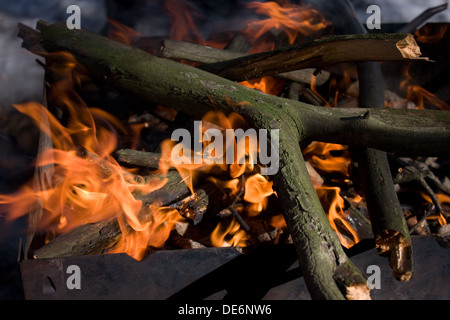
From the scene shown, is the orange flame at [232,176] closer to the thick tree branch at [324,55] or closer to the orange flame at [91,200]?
the orange flame at [91,200]

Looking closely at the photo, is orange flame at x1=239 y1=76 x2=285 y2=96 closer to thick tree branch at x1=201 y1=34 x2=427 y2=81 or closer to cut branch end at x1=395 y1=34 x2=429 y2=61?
thick tree branch at x1=201 y1=34 x2=427 y2=81

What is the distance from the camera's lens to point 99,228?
7.86ft

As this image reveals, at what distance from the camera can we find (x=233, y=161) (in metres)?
2.71

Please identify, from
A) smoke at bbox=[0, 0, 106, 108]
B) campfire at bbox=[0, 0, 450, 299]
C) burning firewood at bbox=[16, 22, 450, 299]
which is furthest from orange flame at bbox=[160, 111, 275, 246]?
smoke at bbox=[0, 0, 106, 108]

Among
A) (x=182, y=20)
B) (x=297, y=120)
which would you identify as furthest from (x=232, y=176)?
(x=182, y=20)

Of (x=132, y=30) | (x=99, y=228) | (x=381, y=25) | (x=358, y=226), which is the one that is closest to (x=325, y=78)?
(x=381, y=25)

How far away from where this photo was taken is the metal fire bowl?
1.98m

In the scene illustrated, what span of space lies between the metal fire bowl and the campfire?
0.09 meters

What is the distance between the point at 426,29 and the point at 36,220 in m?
4.32

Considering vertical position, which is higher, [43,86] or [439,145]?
[43,86]

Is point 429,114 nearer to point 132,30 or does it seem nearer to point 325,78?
point 325,78

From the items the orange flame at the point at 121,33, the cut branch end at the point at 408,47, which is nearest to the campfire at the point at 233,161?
the cut branch end at the point at 408,47

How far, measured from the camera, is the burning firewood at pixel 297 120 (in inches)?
70.5
